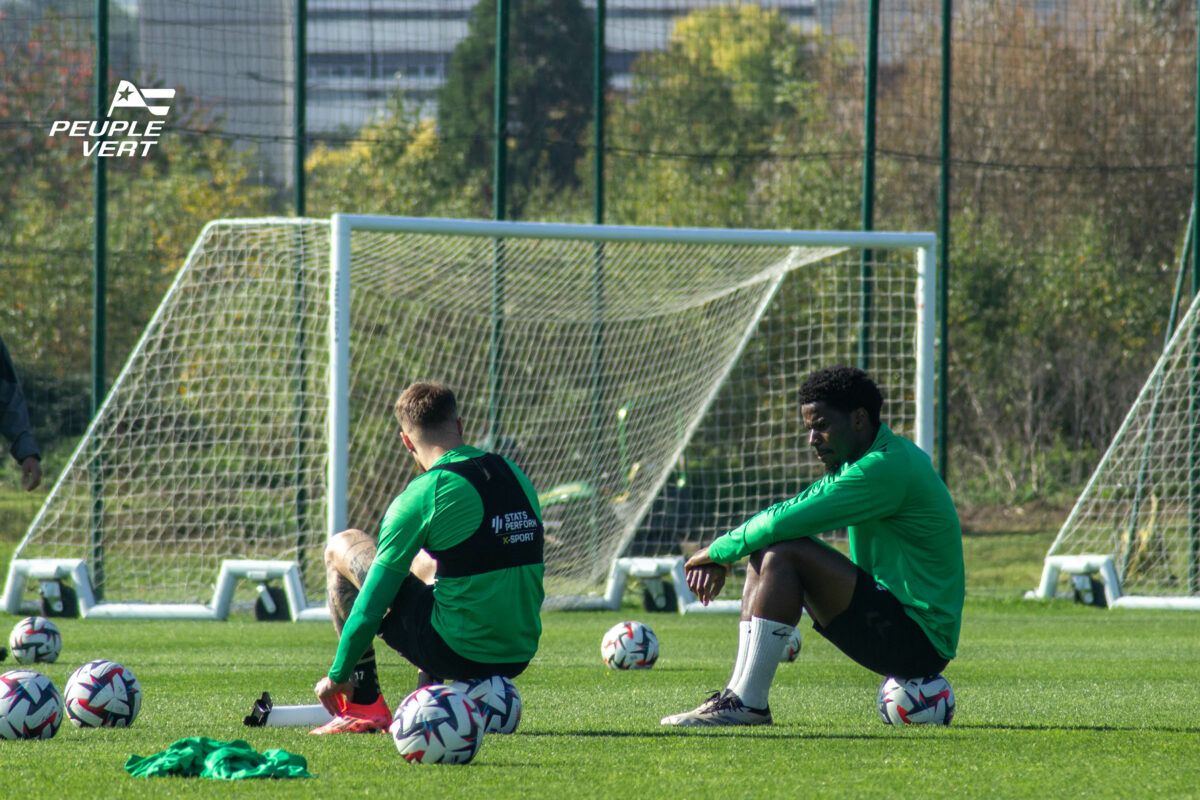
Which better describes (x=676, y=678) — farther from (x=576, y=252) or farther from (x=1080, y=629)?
(x=576, y=252)

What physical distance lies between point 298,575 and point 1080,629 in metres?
6.05

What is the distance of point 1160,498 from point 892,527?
31.3 feet

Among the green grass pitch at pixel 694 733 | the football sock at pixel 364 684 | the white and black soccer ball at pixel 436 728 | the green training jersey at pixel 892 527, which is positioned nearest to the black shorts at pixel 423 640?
the football sock at pixel 364 684

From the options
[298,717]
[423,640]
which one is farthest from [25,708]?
[423,640]

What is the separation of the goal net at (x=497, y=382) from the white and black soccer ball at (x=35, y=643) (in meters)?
3.42

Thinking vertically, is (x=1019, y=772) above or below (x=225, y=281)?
below

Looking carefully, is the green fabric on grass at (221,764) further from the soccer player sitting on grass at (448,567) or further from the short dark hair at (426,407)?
the short dark hair at (426,407)

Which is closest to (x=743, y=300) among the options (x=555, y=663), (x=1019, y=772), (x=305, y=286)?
(x=305, y=286)

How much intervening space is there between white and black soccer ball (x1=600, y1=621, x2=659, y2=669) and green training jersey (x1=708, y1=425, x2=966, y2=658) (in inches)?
105

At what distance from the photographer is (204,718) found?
741cm

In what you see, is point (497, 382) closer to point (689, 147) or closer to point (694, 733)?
point (689, 147)

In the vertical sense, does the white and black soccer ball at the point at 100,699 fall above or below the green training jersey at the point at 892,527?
below

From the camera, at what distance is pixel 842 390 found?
7.05 metres

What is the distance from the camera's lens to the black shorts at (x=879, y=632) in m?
7.01
